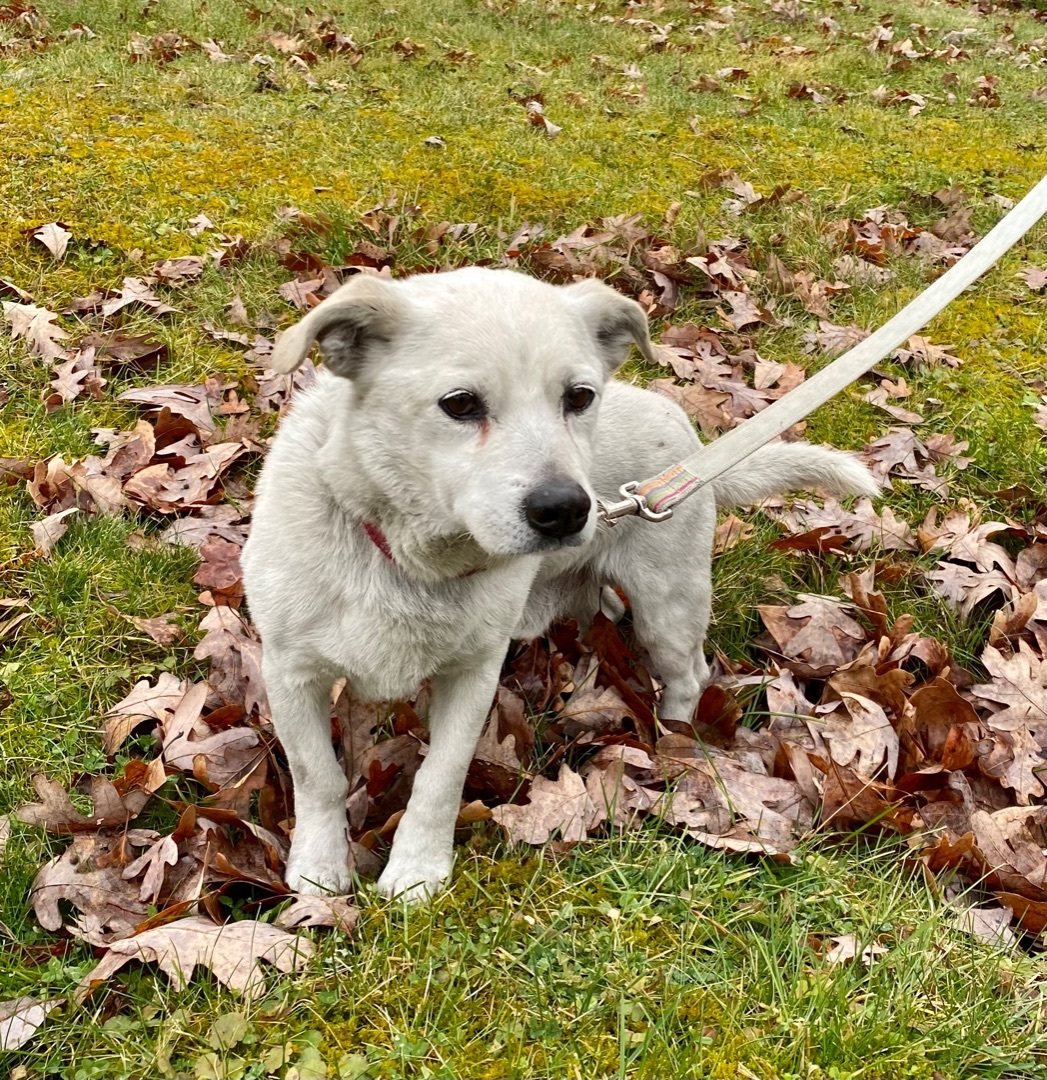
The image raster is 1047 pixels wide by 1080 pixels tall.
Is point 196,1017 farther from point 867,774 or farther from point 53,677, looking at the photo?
point 867,774

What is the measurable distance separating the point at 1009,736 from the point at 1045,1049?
1.10m

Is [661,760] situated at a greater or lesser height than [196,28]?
lesser

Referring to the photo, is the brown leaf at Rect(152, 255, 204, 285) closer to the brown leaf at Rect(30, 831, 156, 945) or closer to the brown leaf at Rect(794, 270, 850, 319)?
the brown leaf at Rect(30, 831, 156, 945)

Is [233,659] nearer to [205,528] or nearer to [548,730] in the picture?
[205,528]

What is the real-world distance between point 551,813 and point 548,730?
16.9 inches

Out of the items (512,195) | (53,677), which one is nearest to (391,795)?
(53,677)

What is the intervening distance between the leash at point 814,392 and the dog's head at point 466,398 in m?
0.41

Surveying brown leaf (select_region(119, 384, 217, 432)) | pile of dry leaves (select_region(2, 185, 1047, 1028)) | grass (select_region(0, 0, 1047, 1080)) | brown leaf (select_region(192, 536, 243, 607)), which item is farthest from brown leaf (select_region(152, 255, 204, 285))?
brown leaf (select_region(192, 536, 243, 607))

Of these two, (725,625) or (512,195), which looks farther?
(512,195)

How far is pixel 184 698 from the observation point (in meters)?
2.85

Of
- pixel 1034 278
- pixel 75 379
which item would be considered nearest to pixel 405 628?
pixel 75 379

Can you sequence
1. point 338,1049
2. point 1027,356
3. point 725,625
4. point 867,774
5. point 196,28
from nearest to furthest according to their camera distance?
1. point 338,1049
2. point 867,774
3. point 725,625
4. point 1027,356
5. point 196,28

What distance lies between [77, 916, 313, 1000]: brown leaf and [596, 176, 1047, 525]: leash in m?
1.38

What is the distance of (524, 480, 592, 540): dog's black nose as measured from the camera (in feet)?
6.94
